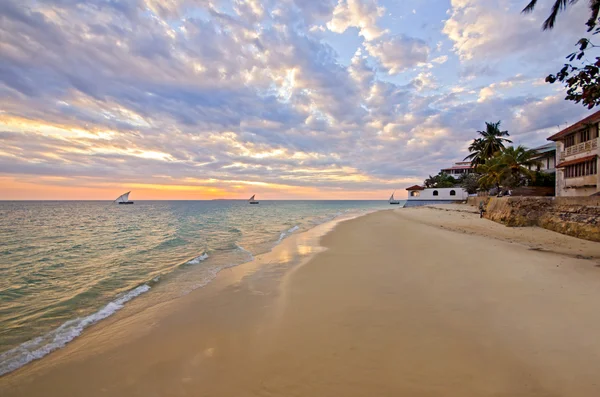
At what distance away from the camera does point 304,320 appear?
18.1 feet

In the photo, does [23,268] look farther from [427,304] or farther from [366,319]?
[427,304]

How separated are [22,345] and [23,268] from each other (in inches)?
332

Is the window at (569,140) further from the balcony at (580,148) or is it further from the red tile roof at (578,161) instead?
the red tile roof at (578,161)

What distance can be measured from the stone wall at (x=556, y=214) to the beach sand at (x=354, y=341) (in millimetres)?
5794

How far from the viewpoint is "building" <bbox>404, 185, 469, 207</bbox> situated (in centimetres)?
5544

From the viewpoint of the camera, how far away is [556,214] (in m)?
15.4

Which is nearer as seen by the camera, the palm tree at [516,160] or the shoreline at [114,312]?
the shoreline at [114,312]

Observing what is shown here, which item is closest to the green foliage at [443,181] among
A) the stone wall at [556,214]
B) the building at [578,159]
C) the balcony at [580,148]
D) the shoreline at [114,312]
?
the building at [578,159]

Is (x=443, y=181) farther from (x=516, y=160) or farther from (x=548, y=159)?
(x=516, y=160)

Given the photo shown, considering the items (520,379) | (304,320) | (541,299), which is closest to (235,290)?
(304,320)

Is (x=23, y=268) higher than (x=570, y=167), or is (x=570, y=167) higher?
(x=570, y=167)

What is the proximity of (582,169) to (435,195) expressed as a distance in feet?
116

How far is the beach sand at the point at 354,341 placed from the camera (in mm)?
3553

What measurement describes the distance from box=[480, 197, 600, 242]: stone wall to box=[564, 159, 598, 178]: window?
824 cm
